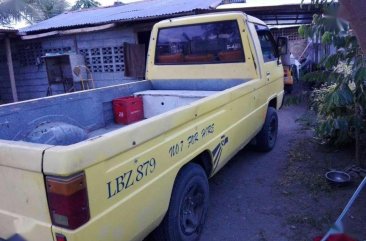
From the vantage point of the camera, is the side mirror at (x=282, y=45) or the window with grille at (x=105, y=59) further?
the window with grille at (x=105, y=59)

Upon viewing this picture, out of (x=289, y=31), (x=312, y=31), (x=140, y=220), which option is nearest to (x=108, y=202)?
(x=140, y=220)

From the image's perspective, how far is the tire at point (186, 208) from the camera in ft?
8.06

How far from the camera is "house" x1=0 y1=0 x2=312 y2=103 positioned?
29.4ft

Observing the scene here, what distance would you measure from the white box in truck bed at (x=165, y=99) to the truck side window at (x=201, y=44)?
50cm

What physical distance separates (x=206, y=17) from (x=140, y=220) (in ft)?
10.0

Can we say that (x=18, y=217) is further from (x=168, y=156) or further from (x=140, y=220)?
(x=168, y=156)

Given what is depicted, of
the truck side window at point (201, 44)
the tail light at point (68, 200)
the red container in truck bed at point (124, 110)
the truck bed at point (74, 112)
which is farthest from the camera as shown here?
the truck side window at point (201, 44)

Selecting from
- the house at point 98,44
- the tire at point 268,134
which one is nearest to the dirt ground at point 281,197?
the tire at point 268,134

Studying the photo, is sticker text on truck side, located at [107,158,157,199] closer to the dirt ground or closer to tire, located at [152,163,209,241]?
tire, located at [152,163,209,241]

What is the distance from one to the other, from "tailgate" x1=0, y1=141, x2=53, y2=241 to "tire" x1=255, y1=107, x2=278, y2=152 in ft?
12.3

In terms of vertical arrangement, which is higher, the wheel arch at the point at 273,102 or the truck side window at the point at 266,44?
the truck side window at the point at 266,44

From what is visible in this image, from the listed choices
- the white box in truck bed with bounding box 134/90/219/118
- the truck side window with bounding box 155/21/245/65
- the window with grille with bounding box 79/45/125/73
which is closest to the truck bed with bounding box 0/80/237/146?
the white box in truck bed with bounding box 134/90/219/118

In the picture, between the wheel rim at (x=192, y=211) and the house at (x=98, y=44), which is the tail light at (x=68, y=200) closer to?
the wheel rim at (x=192, y=211)

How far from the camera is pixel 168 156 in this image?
222cm
